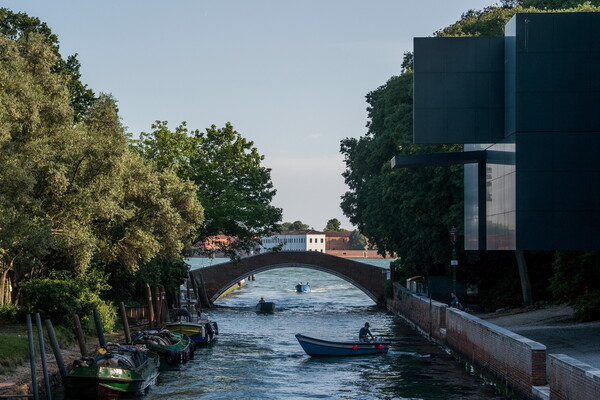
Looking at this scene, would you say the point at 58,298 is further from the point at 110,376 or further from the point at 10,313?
the point at 110,376

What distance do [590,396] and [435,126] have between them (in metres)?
15.8

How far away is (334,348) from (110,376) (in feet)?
43.6

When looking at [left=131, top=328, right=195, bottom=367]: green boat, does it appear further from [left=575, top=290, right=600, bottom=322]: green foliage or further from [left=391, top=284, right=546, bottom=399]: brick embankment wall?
[left=575, top=290, right=600, bottom=322]: green foliage

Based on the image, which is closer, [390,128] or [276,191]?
[390,128]

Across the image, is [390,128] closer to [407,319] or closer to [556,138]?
[407,319]

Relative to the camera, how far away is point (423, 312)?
47250 mm

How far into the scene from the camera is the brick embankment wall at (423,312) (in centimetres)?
4159

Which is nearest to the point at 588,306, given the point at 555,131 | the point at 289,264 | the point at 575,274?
the point at 575,274

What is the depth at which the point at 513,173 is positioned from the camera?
29828mm

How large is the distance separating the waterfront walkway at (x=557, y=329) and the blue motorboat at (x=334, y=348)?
585 centimetres

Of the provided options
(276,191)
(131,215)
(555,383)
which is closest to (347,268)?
(276,191)

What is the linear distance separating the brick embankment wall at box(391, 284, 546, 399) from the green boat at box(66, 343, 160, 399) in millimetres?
10684

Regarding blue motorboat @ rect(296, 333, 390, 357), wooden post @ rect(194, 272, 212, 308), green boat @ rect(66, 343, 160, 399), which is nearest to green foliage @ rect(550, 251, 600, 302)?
blue motorboat @ rect(296, 333, 390, 357)

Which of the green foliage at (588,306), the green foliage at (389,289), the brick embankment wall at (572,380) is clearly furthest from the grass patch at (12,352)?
the green foliage at (389,289)
